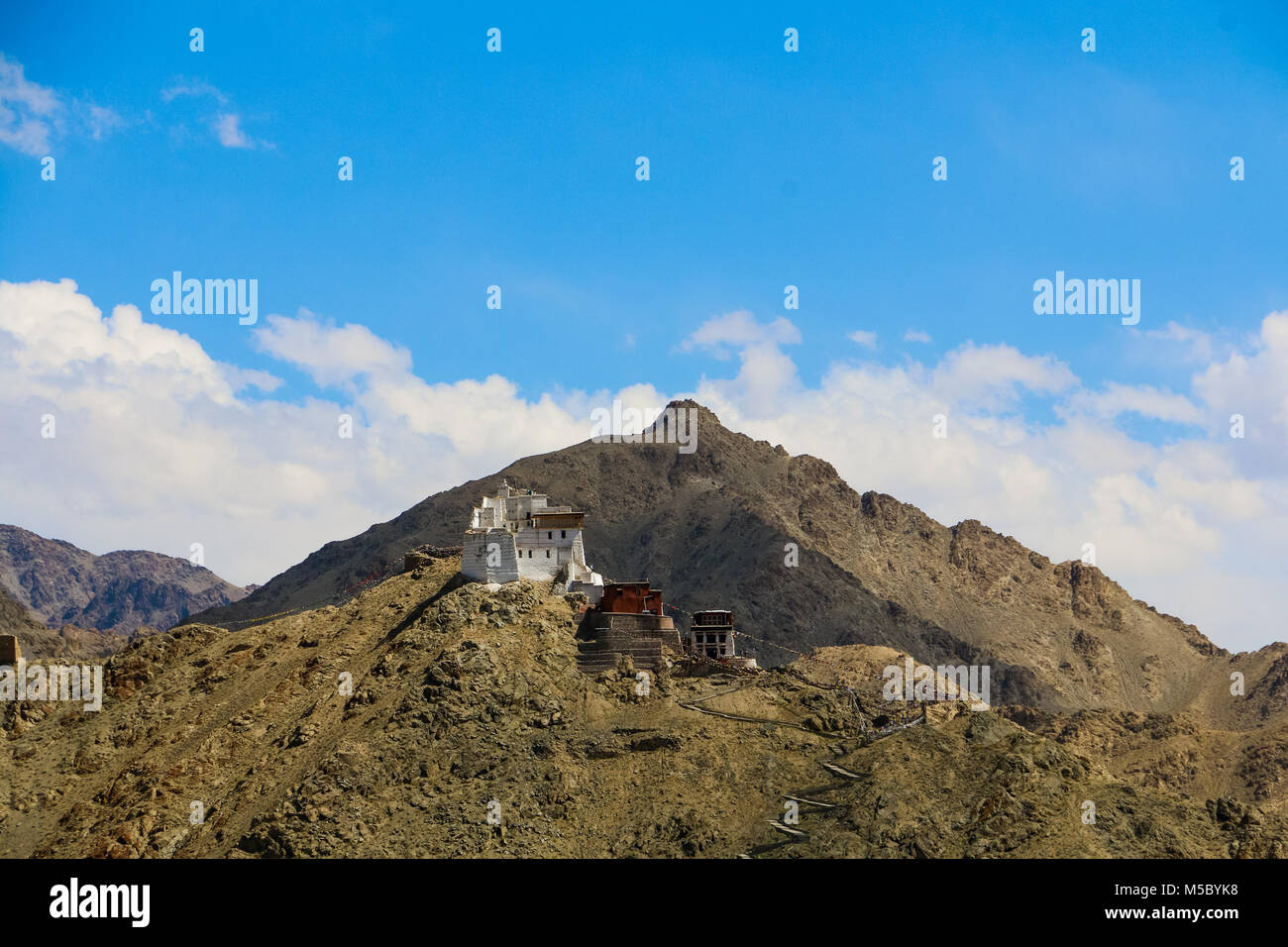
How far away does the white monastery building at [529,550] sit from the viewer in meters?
104

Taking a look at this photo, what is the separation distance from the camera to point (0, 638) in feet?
367

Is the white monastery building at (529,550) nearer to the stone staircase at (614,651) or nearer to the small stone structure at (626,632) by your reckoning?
the small stone structure at (626,632)

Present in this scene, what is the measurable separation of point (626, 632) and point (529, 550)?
33.5 ft

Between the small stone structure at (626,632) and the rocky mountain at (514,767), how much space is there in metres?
1.25

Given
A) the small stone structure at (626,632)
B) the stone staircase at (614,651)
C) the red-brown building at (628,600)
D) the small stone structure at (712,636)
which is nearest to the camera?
the stone staircase at (614,651)

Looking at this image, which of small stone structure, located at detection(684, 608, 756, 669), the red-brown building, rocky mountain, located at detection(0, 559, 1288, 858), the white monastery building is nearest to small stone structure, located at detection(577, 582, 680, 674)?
the red-brown building

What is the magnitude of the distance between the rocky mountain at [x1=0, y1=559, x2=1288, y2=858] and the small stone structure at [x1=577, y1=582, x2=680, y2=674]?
125cm

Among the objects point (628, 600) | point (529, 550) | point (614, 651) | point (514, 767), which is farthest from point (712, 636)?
point (514, 767)

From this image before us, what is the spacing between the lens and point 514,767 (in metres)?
89.8

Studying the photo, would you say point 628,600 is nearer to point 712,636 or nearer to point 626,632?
point 626,632

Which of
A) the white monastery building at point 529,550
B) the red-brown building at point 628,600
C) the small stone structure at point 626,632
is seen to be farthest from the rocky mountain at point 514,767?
the red-brown building at point 628,600

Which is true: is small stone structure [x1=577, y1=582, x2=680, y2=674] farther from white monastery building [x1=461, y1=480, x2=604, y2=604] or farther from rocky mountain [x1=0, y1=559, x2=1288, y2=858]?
white monastery building [x1=461, y1=480, x2=604, y2=604]
